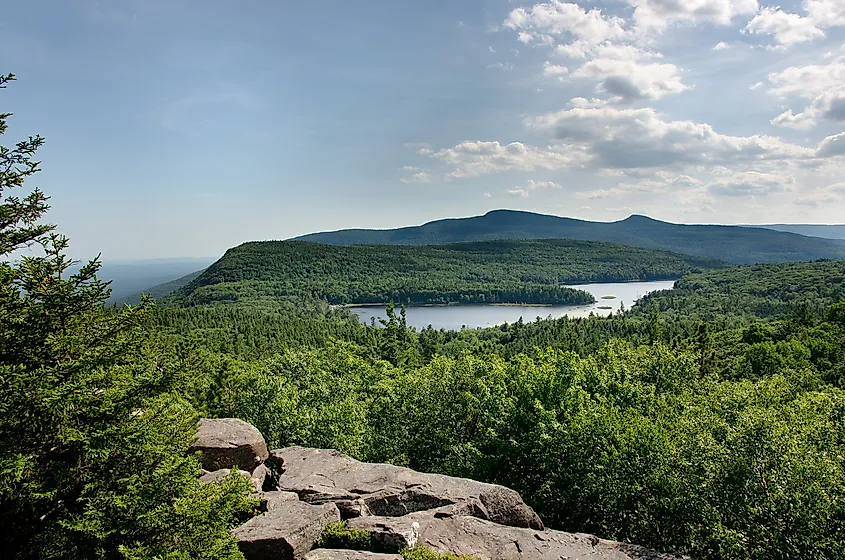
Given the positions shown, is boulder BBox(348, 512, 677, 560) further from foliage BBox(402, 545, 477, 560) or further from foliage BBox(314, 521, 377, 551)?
foliage BBox(402, 545, 477, 560)

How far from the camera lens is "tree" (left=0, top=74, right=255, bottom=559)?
11727 millimetres

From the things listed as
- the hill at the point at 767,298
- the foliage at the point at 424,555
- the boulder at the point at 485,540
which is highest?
the foliage at the point at 424,555

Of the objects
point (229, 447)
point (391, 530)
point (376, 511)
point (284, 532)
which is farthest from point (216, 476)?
point (391, 530)

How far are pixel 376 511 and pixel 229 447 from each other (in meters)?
6.35

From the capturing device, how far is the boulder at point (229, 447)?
18.6 m

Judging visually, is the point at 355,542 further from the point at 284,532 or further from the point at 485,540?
the point at 485,540

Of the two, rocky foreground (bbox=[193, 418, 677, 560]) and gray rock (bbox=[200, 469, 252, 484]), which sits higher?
gray rock (bbox=[200, 469, 252, 484])

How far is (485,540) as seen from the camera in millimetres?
14656

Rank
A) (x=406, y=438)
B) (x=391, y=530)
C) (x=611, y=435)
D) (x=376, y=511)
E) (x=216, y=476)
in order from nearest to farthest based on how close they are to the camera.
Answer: (x=391, y=530) < (x=376, y=511) < (x=216, y=476) < (x=611, y=435) < (x=406, y=438)

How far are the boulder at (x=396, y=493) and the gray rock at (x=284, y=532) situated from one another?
133 cm

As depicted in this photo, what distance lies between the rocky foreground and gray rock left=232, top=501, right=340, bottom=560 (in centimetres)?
3

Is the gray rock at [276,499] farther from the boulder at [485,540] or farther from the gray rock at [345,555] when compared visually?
the gray rock at [345,555]

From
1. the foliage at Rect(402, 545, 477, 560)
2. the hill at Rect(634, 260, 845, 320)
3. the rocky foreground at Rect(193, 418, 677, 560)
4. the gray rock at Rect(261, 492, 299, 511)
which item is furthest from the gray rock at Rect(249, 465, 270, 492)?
the hill at Rect(634, 260, 845, 320)

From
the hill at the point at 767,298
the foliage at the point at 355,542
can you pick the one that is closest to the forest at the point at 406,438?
the foliage at the point at 355,542
